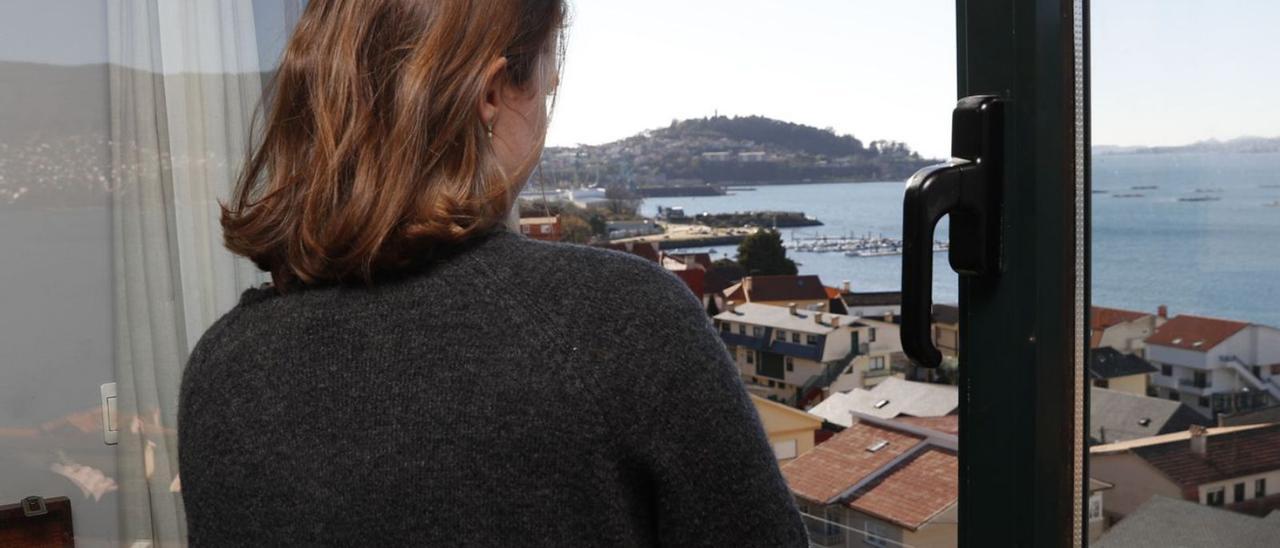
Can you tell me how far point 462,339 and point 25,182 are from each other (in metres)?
1.37

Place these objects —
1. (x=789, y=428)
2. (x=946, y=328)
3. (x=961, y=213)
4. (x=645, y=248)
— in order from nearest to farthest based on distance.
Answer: (x=961, y=213) < (x=946, y=328) < (x=789, y=428) < (x=645, y=248)

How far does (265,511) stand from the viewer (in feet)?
2.44

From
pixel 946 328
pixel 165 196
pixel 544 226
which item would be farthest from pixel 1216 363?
pixel 165 196

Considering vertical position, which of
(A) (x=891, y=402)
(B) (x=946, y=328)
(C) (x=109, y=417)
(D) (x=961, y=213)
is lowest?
(C) (x=109, y=417)

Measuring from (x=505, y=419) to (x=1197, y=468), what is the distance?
0.51 meters

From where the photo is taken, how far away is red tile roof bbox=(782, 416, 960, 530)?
3.93 feet

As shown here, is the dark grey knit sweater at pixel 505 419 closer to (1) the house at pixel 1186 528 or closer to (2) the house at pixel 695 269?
(1) the house at pixel 1186 528

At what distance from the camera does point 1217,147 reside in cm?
82

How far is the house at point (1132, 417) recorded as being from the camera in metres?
0.86

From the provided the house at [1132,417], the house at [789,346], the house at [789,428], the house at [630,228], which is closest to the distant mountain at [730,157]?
the house at [630,228]

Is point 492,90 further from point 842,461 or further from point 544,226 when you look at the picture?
point 544,226

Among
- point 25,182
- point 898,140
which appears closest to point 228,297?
point 25,182

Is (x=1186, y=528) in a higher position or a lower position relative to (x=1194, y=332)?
lower

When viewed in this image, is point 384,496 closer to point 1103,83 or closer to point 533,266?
point 533,266
